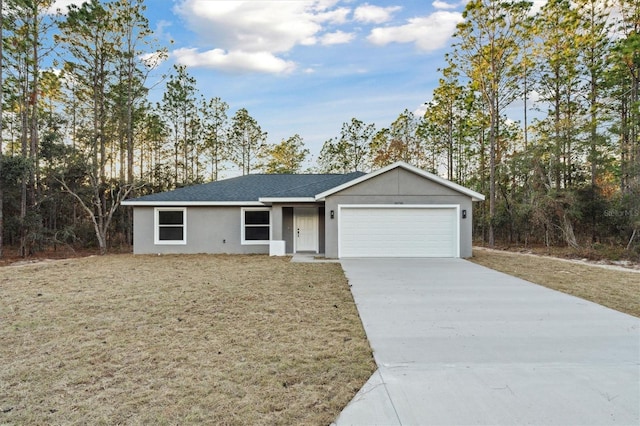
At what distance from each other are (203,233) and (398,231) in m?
8.13

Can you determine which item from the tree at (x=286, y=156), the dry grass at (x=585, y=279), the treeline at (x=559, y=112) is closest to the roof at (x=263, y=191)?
the dry grass at (x=585, y=279)

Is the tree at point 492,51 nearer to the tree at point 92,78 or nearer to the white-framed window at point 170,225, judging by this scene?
the white-framed window at point 170,225

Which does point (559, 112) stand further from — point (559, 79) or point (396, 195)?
point (396, 195)

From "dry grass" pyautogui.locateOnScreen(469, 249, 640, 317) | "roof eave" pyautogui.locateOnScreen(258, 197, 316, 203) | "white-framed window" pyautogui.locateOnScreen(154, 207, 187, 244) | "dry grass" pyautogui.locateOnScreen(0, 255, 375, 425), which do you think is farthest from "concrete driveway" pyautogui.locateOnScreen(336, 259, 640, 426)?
"white-framed window" pyautogui.locateOnScreen(154, 207, 187, 244)

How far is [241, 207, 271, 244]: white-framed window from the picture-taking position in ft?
48.4

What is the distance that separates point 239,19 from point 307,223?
28.7 feet

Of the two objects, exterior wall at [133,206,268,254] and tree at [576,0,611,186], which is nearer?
exterior wall at [133,206,268,254]

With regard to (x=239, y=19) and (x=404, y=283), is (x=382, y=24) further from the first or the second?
(x=404, y=283)

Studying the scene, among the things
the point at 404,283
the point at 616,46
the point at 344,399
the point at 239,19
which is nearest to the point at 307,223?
the point at 404,283

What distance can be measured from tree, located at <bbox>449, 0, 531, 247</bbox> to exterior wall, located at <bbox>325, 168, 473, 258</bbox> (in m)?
7.22

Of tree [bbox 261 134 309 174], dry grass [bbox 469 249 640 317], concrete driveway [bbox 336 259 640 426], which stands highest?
tree [bbox 261 134 309 174]

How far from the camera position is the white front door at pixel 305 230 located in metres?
15.0

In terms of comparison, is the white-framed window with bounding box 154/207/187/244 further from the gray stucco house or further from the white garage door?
the white garage door

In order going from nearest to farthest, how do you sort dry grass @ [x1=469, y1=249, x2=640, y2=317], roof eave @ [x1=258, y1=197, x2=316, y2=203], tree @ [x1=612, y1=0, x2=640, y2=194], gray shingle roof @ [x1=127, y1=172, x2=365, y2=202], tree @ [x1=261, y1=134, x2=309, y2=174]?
dry grass @ [x1=469, y1=249, x2=640, y2=317], roof eave @ [x1=258, y1=197, x2=316, y2=203], gray shingle roof @ [x1=127, y1=172, x2=365, y2=202], tree @ [x1=612, y1=0, x2=640, y2=194], tree @ [x1=261, y1=134, x2=309, y2=174]
